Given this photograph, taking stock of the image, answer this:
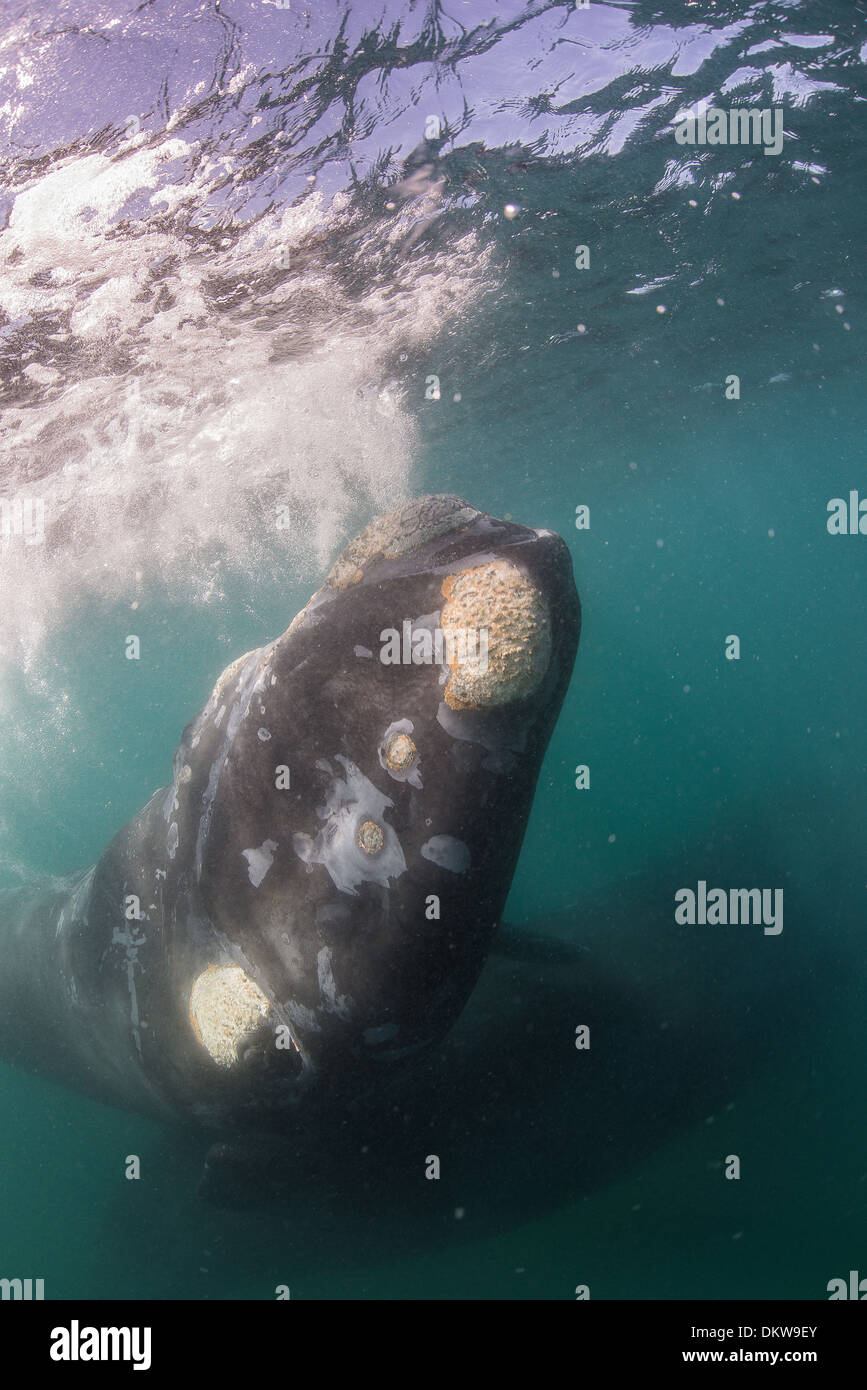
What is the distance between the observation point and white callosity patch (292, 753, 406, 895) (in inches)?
130

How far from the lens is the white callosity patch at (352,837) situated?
10.8ft

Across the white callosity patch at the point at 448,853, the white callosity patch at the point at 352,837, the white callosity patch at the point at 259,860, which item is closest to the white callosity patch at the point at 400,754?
the white callosity patch at the point at 352,837

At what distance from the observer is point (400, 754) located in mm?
3227

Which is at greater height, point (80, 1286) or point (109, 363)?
point (109, 363)

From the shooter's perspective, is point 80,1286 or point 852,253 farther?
point 852,253

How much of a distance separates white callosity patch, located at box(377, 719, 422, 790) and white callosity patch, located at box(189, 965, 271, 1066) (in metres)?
1.57

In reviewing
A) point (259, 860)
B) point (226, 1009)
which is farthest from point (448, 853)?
point (226, 1009)

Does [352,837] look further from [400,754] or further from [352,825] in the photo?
[400,754]

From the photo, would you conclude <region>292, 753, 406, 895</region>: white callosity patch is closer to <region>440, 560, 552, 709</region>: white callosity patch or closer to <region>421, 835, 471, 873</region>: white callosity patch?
<region>421, 835, 471, 873</region>: white callosity patch

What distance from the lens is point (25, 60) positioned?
22.4ft

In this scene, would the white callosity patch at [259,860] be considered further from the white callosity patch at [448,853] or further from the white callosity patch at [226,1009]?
the white callosity patch at [448,853]
